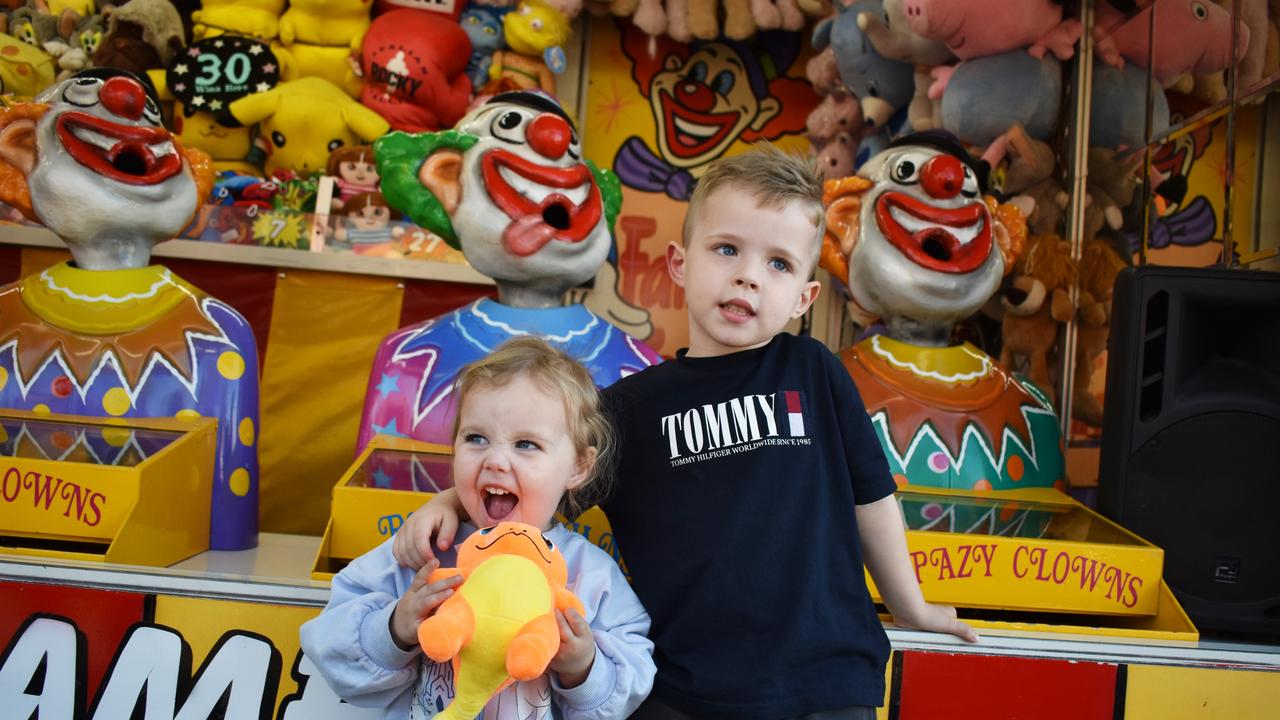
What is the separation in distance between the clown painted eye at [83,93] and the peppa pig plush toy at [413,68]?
169cm

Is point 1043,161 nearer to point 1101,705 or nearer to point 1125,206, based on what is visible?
point 1125,206

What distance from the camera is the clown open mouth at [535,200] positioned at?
198 cm

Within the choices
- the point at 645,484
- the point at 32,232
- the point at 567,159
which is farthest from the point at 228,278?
the point at 645,484

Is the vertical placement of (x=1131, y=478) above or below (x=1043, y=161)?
below

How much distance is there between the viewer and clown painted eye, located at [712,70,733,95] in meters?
4.33

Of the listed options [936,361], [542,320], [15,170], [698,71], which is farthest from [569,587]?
[698,71]

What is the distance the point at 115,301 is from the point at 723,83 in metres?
2.83

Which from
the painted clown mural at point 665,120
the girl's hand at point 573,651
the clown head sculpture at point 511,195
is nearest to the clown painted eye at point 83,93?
the clown head sculpture at point 511,195

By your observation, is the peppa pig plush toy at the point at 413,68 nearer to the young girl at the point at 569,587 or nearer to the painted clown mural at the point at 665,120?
the painted clown mural at the point at 665,120

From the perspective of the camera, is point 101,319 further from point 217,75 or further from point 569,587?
point 217,75

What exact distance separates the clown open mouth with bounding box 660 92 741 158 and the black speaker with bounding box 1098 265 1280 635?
9.16ft

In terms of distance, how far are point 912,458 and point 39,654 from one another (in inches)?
57.3

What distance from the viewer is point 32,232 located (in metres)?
3.02

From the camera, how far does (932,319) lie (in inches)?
84.8
